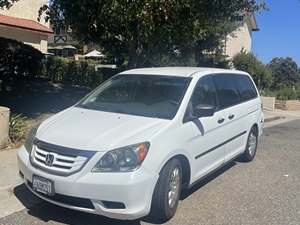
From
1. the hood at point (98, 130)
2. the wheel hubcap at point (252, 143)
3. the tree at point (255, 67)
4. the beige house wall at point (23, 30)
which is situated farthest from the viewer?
the tree at point (255, 67)

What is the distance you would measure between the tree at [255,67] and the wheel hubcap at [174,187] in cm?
2531

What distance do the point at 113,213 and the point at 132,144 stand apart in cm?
71

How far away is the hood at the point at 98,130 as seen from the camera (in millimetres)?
5049

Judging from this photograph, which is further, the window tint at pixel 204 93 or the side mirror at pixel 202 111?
the window tint at pixel 204 93

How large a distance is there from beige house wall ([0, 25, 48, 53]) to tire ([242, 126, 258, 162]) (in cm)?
1778

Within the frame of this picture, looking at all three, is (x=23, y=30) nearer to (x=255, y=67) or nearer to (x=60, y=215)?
(x=255, y=67)

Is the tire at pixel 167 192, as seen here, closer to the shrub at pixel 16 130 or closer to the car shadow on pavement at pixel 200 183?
the car shadow on pavement at pixel 200 183

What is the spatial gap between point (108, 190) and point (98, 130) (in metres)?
0.78

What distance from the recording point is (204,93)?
6.65 metres

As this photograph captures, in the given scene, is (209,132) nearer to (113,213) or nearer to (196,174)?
(196,174)

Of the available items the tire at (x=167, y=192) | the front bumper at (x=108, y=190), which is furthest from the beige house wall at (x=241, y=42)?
the front bumper at (x=108, y=190)

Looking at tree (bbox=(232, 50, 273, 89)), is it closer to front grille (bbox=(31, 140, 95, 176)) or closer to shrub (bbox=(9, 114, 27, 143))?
shrub (bbox=(9, 114, 27, 143))

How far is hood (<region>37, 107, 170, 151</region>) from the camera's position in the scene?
16.6 feet

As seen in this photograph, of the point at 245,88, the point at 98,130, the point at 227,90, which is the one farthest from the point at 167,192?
the point at 245,88
